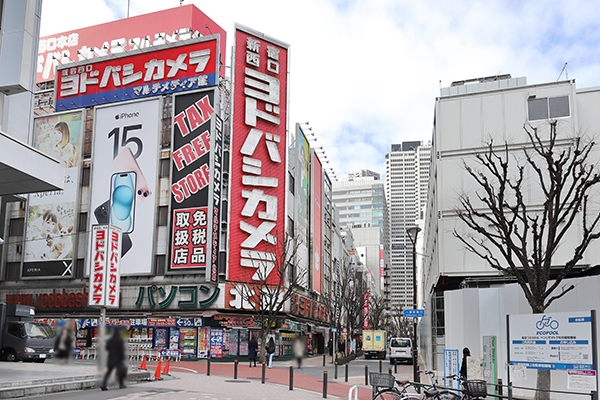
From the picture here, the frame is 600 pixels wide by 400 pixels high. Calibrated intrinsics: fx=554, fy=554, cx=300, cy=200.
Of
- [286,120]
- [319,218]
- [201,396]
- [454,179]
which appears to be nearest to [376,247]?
[319,218]

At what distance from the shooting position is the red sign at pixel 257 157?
48500 millimetres

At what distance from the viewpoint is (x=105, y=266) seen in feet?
6.73

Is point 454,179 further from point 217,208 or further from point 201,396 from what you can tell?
point 217,208

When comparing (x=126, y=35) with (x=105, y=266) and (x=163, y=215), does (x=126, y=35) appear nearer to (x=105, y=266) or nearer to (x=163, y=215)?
(x=163, y=215)

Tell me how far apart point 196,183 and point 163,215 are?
451cm

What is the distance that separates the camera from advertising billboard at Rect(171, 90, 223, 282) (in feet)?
152

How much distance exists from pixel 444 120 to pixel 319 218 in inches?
1761

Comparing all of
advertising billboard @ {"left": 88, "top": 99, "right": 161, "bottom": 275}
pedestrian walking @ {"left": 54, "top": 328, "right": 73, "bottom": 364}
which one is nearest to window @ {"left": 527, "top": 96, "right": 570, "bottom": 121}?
advertising billboard @ {"left": 88, "top": 99, "right": 161, "bottom": 275}

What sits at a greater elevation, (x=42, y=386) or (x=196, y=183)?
(x=196, y=183)

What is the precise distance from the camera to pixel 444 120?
31750 millimetres

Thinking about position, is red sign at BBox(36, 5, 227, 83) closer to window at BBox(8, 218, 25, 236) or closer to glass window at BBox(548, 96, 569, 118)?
window at BBox(8, 218, 25, 236)

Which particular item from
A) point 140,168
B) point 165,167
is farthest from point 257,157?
point 140,168

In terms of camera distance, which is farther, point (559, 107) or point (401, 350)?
point (401, 350)

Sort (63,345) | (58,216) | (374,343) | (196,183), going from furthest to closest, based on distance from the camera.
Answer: (374,343), (58,216), (196,183), (63,345)
